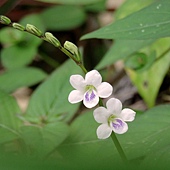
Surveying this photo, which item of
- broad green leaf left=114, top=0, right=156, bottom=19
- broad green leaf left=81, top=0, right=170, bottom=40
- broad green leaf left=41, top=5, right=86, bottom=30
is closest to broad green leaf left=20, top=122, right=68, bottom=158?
broad green leaf left=81, top=0, right=170, bottom=40

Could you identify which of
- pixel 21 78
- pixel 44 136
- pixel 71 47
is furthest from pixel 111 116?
pixel 21 78

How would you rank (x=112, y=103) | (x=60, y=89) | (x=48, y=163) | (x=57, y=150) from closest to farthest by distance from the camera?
1. (x=48, y=163)
2. (x=112, y=103)
3. (x=57, y=150)
4. (x=60, y=89)

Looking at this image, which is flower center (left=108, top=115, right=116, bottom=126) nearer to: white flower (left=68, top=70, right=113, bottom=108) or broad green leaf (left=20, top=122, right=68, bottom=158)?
white flower (left=68, top=70, right=113, bottom=108)

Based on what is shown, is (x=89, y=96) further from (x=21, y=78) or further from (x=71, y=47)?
(x=21, y=78)

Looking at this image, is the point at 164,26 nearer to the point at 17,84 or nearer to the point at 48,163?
the point at 48,163

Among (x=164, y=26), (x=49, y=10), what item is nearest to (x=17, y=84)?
(x=49, y=10)

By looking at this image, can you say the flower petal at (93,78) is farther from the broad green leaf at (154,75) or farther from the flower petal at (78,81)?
the broad green leaf at (154,75)

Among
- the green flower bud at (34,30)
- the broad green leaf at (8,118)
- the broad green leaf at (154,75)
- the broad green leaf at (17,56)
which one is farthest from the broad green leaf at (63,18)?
the green flower bud at (34,30)
